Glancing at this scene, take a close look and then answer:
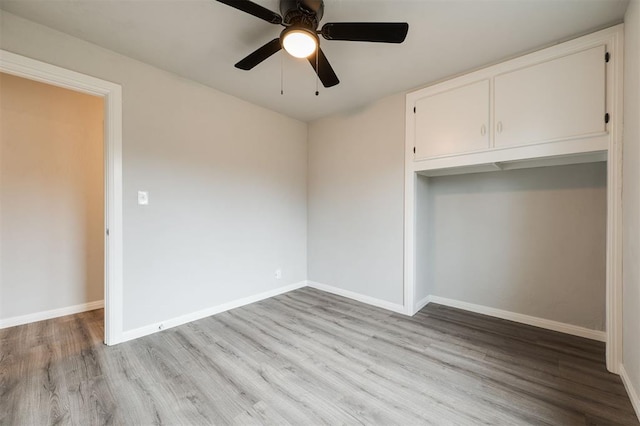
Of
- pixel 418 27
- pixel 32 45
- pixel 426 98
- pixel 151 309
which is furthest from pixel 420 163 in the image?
pixel 32 45

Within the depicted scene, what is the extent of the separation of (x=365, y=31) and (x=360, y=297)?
284 centimetres

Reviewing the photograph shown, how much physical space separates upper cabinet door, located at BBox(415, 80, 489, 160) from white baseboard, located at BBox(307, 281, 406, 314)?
1.71 meters

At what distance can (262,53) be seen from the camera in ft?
6.05

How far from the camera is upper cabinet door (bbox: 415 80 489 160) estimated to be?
2424mm

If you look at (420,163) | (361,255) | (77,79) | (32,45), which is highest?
(32,45)

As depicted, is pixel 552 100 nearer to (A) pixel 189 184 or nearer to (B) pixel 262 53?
(B) pixel 262 53

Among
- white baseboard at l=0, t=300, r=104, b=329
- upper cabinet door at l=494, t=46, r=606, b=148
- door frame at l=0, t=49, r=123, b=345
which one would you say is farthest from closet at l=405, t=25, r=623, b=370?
white baseboard at l=0, t=300, r=104, b=329

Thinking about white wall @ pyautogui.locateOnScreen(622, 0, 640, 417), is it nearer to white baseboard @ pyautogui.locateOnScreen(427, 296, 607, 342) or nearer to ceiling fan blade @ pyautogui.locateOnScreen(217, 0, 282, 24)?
white baseboard @ pyautogui.locateOnScreen(427, 296, 607, 342)

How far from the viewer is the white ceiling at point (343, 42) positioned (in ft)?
5.68

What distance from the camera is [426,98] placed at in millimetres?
2771

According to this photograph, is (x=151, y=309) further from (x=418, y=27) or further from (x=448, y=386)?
(x=418, y=27)

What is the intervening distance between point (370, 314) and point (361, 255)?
2.41 feet

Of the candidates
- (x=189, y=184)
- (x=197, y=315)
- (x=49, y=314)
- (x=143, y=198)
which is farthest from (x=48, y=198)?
(x=197, y=315)

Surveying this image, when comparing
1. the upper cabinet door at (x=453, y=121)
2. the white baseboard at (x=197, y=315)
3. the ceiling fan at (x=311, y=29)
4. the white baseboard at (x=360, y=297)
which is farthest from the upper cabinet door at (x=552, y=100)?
the white baseboard at (x=197, y=315)
